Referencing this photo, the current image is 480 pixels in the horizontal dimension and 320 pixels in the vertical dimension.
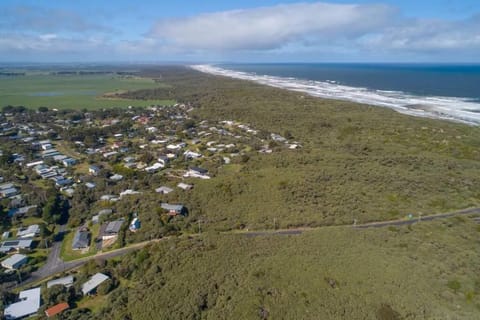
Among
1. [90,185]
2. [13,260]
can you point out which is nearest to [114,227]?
[13,260]

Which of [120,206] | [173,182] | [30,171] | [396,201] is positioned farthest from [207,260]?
[30,171]

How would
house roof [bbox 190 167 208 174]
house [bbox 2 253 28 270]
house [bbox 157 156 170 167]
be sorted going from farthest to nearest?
house [bbox 157 156 170 167] < house roof [bbox 190 167 208 174] < house [bbox 2 253 28 270]

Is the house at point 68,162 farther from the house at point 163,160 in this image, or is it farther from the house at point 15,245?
the house at point 15,245

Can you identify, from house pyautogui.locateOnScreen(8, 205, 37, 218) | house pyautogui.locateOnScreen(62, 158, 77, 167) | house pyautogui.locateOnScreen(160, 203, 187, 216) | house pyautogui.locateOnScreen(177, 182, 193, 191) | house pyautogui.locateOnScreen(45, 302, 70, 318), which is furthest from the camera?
house pyautogui.locateOnScreen(62, 158, 77, 167)

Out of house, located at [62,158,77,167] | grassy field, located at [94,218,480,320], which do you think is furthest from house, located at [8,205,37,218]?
grassy field, located at [94,218,480,320]

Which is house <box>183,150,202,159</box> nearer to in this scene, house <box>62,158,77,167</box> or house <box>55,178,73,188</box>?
house <box>55,178,73,188</box>

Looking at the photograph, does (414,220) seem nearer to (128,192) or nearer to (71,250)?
(128,192)

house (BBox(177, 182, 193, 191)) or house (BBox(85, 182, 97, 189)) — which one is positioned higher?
house (BBox(177, 182, 193, 191))
